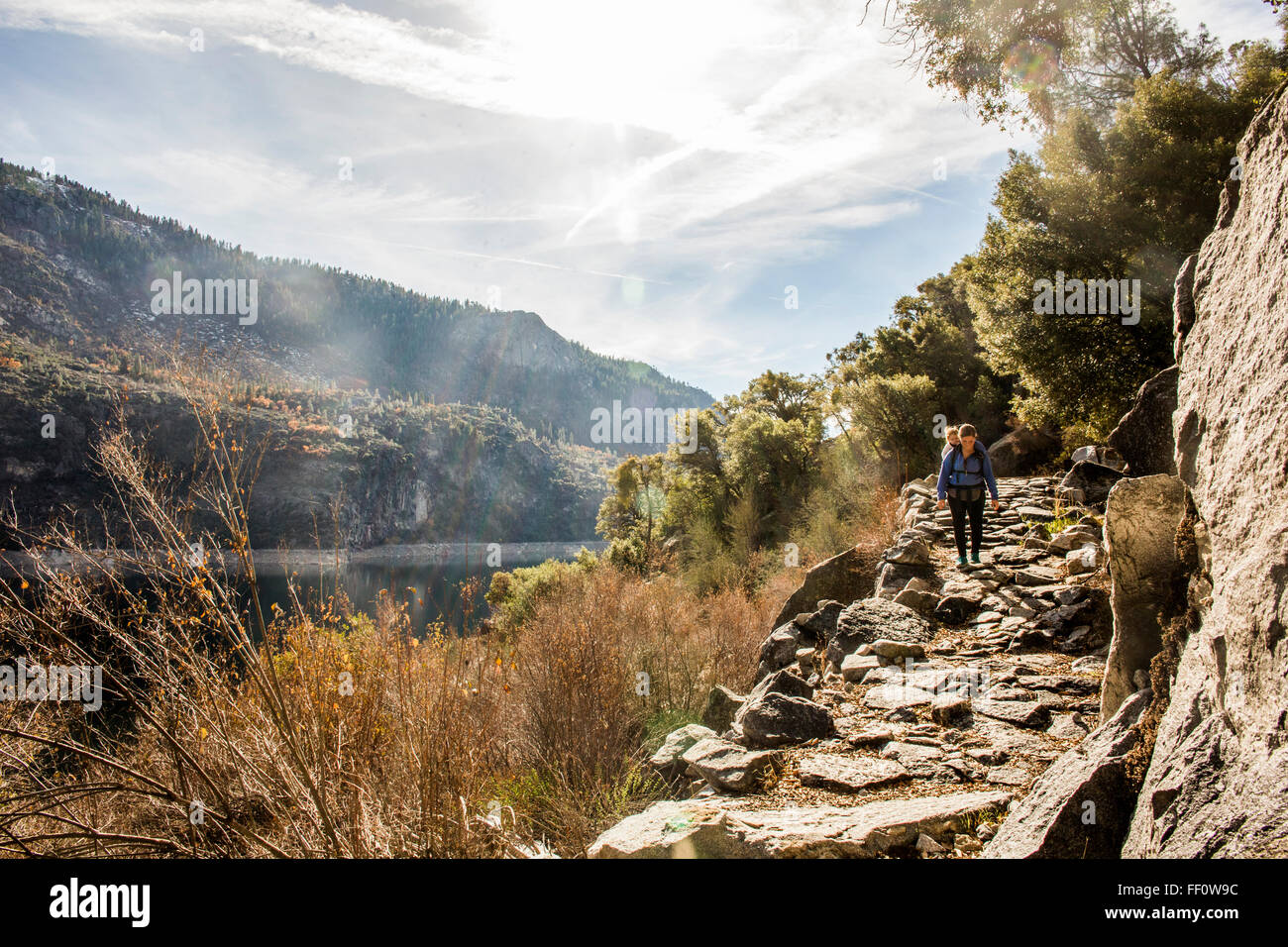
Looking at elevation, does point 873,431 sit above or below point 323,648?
above

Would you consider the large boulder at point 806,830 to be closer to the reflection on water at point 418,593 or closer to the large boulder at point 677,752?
the reflection on water at point 418,593

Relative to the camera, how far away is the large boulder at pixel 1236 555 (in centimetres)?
200

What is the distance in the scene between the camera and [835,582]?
10.5 meters

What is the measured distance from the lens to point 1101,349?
45.1ft

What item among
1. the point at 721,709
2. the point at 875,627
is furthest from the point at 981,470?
the point at 721,709

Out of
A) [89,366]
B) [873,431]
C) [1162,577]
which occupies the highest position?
[89,366]

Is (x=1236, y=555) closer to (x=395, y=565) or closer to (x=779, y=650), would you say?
(x=779, y=650)

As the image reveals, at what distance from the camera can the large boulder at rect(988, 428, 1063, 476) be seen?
17.9 metres

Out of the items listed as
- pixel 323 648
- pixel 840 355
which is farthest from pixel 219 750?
pixel 840 355

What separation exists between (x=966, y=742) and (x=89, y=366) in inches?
3619

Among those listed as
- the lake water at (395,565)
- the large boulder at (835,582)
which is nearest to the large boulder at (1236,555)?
the lake water at (395,565)

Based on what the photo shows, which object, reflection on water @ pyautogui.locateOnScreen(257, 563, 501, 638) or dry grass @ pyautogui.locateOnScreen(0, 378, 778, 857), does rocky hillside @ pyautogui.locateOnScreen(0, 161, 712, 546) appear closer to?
reflection on water @ pyautogui.locateOnScreen(257, 563, 501, 638)

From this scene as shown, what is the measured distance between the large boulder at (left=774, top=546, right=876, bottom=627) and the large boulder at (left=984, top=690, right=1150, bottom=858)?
7293 mm
